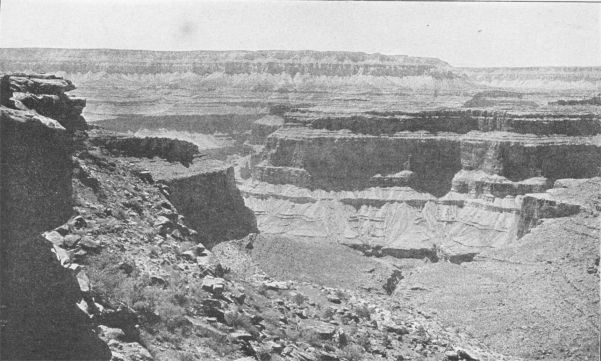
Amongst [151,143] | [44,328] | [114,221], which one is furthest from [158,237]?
[151,143]

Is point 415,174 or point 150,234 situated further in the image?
point 415,174

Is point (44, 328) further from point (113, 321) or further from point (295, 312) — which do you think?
point (295, 312)

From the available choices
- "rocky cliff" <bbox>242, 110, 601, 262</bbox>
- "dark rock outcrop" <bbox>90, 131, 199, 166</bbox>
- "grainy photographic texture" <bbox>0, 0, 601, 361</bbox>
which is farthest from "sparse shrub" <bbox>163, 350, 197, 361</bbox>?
Answer: "rocky cliff" <bbox>242, 110, 601, 262</bbox>

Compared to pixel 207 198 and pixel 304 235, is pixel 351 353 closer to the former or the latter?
pixel 207 198

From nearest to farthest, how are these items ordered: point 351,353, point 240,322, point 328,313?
point 240,322 < point 351,353 < point 328,313

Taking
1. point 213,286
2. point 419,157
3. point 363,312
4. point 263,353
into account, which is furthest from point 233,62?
point 263,353

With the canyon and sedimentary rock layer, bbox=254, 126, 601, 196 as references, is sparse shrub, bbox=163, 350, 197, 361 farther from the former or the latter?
sedimentary rock layer, bbox=254, 126, 601, 196

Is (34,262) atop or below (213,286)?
atop
